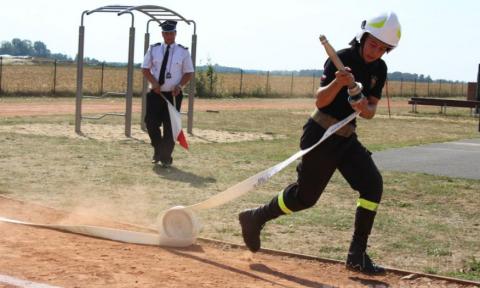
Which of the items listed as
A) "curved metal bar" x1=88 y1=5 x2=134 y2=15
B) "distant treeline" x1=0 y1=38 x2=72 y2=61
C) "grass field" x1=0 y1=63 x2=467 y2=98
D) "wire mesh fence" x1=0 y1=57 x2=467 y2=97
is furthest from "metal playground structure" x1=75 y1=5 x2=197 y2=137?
"distant treeline" x1=0 y1=38 x2=72 y2=61

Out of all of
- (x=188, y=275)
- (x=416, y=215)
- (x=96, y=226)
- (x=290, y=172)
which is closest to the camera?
(x=188, y=275)

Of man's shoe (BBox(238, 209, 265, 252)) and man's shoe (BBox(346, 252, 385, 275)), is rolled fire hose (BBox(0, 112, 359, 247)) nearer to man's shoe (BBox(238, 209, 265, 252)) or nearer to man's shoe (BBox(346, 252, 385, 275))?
man's shoe (BBox(238, 209, 265, 252))

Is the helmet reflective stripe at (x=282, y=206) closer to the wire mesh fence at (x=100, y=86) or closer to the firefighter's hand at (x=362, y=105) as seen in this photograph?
the firefighter's hand at (x=362, y=105)

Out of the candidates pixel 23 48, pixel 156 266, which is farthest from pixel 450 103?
pixel 23 48

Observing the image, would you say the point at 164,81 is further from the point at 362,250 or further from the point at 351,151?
the point at 362,250

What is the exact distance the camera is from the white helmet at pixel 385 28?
5.38 meters

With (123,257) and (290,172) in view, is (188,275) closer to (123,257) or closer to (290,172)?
(123,257)

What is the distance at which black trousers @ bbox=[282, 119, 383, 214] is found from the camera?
18.6 feet

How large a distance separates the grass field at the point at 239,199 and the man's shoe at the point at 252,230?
486mm

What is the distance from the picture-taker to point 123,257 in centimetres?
581

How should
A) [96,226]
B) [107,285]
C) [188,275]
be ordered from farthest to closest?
[96,226] → [188,275] → [107,285]

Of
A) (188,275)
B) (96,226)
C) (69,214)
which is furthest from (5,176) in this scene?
(188,275)

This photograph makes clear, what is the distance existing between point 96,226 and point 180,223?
3.05 ft

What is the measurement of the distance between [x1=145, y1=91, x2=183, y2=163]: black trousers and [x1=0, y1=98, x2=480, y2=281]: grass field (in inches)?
12.3
